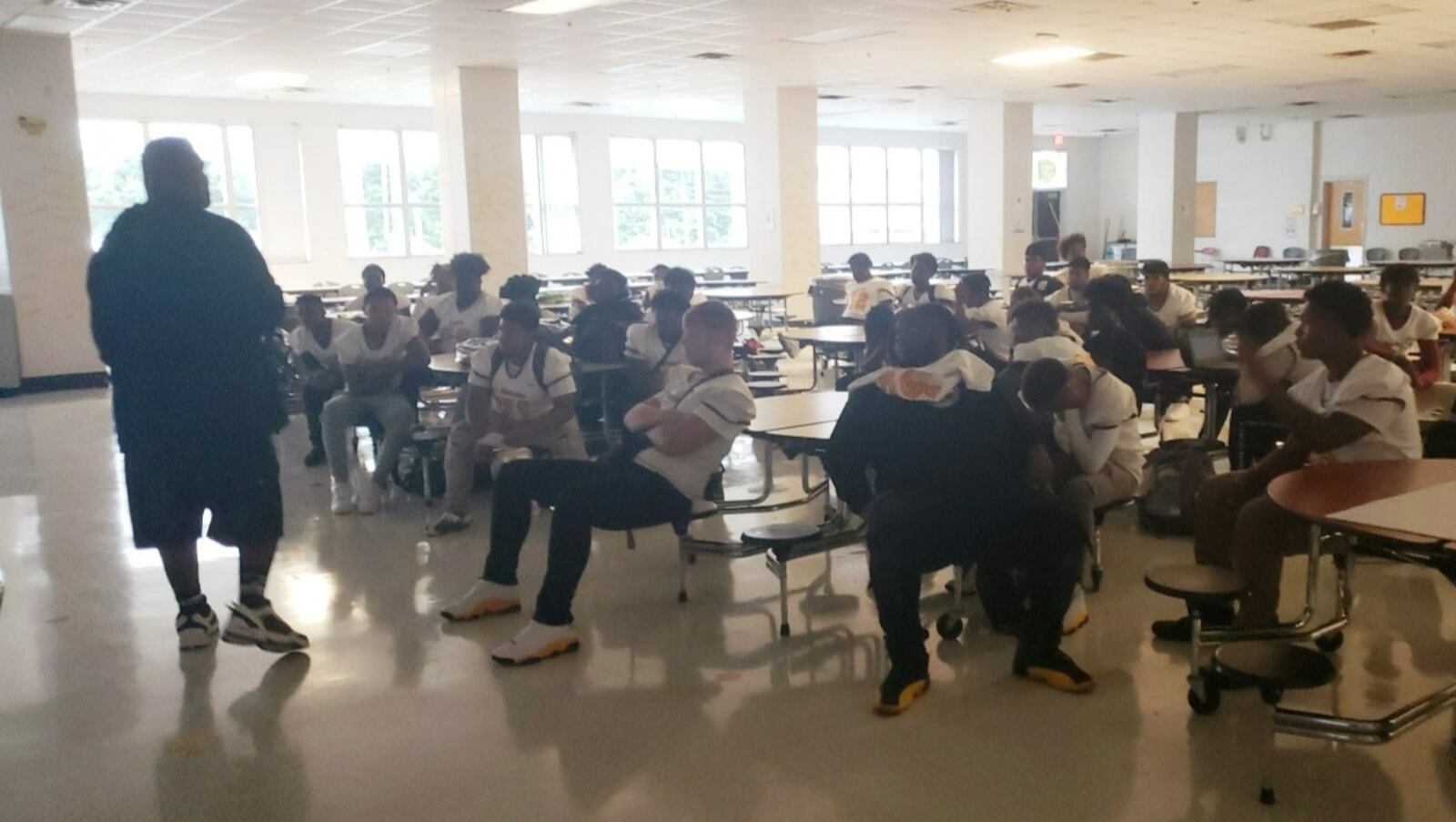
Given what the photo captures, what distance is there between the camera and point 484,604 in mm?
4164

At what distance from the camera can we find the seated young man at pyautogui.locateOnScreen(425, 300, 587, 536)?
487 cm

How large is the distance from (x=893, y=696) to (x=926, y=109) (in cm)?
1634

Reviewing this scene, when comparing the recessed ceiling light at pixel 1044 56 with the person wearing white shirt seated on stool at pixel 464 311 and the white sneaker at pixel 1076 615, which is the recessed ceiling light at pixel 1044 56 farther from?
the white sneaker at pixel 1076 615

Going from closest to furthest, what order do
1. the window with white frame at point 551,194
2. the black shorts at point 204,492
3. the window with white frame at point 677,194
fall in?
the black shorts at point 204,492, the window with white frame at point 551,194, the window with white frame at point 677,194

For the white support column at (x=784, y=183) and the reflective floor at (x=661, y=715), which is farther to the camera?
the white support column at (x=784, y=183)

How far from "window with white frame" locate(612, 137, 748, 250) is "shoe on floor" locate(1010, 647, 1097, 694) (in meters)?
16.7

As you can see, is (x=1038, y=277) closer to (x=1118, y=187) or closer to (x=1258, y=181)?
(x=1258, y=181)

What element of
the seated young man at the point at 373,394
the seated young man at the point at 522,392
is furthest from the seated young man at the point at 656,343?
the seated young man at the point at 373,394

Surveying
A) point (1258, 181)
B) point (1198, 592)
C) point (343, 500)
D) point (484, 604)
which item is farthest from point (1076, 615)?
point (1258, 181)

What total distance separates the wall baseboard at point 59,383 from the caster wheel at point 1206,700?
35.1 feet

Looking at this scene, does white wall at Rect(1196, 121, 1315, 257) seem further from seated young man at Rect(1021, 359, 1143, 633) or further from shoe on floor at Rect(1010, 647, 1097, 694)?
shoe on floor at Rect(1010, 647, 1097, 694)

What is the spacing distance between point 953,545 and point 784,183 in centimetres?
1220

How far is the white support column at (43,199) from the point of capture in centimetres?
1050

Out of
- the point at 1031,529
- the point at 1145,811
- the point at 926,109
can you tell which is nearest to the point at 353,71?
the point at 926,109
